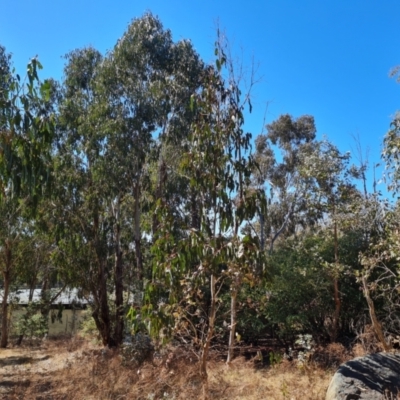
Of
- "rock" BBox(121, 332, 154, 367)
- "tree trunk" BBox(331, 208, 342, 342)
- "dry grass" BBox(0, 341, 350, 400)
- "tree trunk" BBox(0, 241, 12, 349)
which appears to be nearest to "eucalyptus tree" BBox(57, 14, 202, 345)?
"rock" BBox(121, 332, 154, 367)

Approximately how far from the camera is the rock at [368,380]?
5656 mm

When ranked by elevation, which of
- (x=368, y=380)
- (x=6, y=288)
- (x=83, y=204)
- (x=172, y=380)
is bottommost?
(x=172, y=380)

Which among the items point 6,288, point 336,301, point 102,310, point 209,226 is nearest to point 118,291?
point 102,310

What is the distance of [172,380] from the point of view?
7250mm

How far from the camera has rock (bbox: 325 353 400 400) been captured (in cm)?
566

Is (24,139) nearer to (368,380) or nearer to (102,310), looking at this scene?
(368,380)

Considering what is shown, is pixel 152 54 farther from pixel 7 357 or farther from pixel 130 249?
pixel 7 357

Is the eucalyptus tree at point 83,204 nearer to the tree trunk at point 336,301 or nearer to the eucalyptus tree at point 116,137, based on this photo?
the eucalyptus tree at point 116,137

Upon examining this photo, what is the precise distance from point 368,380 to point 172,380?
119 inches

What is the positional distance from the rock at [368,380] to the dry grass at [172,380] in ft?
2.70

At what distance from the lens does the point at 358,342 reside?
957 centimetres

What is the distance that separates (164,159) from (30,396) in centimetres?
772

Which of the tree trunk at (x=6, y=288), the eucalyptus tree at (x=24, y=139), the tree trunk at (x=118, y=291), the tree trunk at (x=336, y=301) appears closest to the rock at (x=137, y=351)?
the tree trunk at (x=118, y=291)

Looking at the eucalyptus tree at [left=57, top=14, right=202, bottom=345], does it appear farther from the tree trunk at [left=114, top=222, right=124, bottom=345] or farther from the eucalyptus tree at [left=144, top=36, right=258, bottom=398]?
the eucalyptus tree at [left=144, top=36, right=258, bottom=398]
